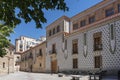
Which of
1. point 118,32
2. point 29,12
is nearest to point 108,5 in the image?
point 118,32

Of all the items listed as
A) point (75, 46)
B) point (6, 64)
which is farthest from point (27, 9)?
point (6, 64)

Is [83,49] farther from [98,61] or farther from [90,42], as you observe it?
[98,61]

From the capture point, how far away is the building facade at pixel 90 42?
21.1 m

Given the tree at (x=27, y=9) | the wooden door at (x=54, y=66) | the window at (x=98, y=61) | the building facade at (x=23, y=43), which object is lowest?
the wooden door at (x=54, y=66)

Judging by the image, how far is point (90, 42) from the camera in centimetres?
2462

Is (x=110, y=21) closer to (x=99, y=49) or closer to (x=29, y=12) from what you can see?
(x=99, y=49)

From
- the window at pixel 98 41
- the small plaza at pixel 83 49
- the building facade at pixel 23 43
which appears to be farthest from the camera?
the building facade at pixel 23 43

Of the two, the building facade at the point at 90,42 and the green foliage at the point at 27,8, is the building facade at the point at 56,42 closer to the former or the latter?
the building facade at the point at 90,42

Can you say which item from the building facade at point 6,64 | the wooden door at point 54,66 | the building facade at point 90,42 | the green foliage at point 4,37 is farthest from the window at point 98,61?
the building facade at point 6,64

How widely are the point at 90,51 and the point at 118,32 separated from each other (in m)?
5.07

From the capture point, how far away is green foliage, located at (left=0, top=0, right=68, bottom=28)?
10.3ft

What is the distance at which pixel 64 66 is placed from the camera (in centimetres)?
3027

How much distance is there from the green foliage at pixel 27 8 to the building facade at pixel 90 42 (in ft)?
58.8

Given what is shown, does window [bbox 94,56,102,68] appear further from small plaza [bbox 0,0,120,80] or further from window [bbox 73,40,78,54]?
window [bbox 73,40,78,54]
